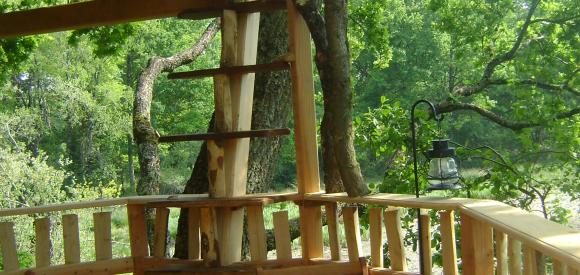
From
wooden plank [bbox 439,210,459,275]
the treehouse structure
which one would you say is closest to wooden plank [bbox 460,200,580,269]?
wooden plank [bbox 439,210,459,275]

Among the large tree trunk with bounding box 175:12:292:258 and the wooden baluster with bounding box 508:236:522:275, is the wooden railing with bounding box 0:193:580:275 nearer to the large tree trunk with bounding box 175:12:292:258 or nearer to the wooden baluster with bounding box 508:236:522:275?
the wooden baluster with bounding box 508:236:522:275

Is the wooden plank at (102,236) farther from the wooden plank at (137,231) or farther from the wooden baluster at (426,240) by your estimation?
the wooden baluster at (426,240)

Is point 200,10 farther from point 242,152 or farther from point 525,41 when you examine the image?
point 525,41

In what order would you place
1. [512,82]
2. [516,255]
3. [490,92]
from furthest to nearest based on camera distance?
[490,92], [512,82], [516,255]

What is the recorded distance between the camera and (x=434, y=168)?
3631mm

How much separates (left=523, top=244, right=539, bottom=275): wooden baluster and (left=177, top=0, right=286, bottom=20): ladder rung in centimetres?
247

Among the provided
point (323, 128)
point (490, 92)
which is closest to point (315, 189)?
point (323, 128)

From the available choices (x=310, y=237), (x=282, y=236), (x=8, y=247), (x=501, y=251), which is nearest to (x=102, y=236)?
(x=8, y=247)

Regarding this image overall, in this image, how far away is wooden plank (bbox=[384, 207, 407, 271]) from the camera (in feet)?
11.4

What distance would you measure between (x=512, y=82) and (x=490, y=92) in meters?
7.38

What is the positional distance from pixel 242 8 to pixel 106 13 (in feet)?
2.82

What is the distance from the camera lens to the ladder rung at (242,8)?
4209 millimetres

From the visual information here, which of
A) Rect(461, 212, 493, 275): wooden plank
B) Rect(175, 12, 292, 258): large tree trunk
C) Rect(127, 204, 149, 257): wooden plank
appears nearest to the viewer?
Rect(461, 212, 493, 275): wooden plank

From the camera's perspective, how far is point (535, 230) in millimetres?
1911
